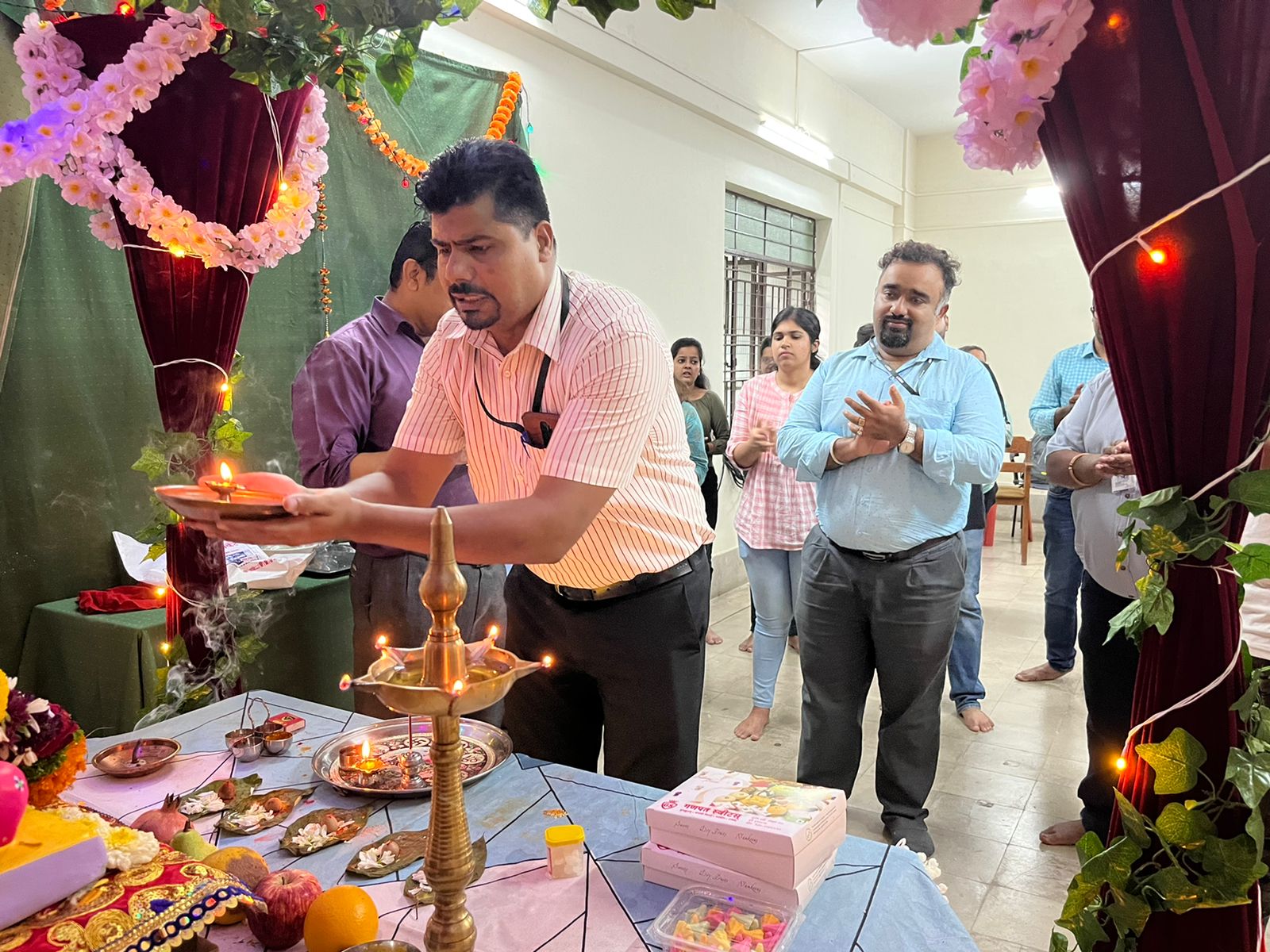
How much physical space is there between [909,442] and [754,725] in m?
1.58

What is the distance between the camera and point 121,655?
2.43 m

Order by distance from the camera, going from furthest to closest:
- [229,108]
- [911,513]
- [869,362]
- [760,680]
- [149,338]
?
[760,680], [869,362], [911,513], [149,338], [229,108]

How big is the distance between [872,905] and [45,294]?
269cm

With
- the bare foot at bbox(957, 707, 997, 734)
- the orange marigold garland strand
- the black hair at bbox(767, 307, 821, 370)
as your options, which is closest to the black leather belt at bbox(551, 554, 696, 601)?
the orange marigold garland strand

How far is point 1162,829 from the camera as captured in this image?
1069 mm

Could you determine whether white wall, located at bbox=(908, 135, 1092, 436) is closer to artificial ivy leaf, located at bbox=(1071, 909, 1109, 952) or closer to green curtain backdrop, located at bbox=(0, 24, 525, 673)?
green curtain backdrop, located at bbox=(0, 24, 525, 673)

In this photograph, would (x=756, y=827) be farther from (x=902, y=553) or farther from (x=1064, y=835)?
(x=1064, y=835)

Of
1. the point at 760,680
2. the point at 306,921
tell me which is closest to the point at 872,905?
the point at 306,921

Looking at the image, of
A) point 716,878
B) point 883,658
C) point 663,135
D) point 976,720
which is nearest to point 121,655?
point 716,878

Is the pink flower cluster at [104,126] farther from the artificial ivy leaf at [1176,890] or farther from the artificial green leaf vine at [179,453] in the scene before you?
the artificial ivy leaf at [1176,890]

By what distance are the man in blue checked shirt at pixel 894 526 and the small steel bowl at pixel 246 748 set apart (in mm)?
1591

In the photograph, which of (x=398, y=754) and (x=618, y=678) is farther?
(x=618, y=678)

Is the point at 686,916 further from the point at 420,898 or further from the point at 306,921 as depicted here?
the point at 306,921

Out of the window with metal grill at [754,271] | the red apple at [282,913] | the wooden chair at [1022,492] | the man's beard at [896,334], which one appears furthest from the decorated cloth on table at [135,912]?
the wooden chair at [1022,492]
